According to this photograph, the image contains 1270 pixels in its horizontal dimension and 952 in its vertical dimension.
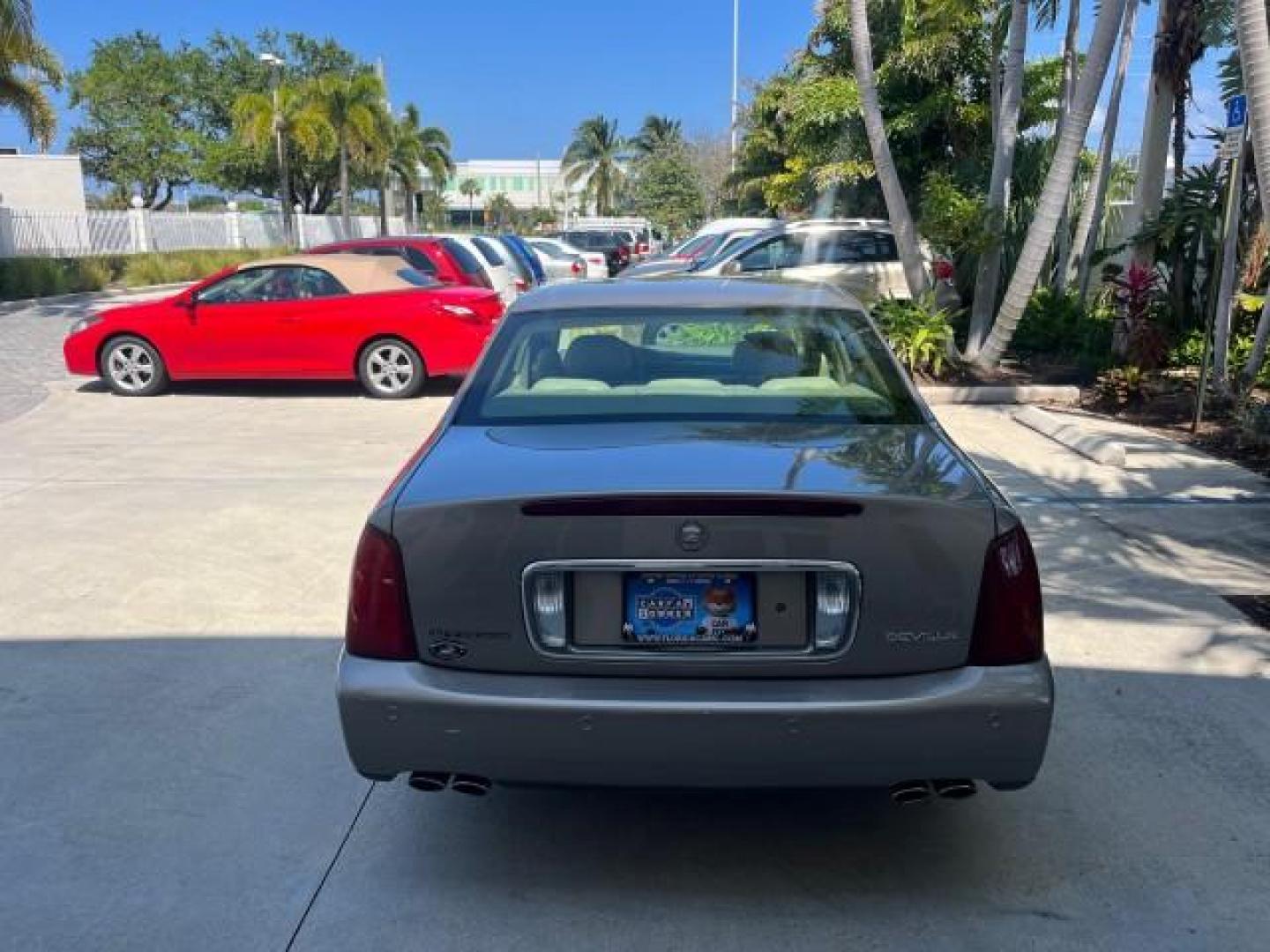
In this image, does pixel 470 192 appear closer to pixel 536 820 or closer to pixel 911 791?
pixel 536 820

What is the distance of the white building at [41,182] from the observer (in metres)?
34.4

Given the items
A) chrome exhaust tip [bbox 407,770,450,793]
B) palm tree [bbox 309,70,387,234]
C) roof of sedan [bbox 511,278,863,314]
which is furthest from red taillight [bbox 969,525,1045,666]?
palm tree [bbox 309,70,387,234]

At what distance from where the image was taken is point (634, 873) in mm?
3291

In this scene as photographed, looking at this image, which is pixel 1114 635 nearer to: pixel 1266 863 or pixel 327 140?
pixel 1266 863

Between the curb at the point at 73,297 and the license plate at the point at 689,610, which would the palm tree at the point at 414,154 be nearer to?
the curb at the point at 73,297

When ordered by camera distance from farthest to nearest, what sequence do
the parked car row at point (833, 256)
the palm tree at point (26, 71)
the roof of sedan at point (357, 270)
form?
the palm tree at point (26, 71) < the parked car row at point (833, 256) < the roof of sedan at point (357, 270)

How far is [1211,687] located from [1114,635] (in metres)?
0.60

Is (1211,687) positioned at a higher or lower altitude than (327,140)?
lower

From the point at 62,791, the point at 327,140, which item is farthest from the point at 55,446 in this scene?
the point at 327,140

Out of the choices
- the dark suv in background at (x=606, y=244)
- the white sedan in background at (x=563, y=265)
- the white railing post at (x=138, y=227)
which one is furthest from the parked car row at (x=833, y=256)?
the white railing post at (x=138, y=227)

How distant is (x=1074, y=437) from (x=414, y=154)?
51489mm

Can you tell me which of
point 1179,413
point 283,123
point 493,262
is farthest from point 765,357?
point 283,123

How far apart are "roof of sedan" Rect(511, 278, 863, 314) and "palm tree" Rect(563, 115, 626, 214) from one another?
257 ft

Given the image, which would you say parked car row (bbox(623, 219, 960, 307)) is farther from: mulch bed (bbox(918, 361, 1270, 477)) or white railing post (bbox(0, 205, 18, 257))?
white railing post (bbox(0, 205, 18, 257))
